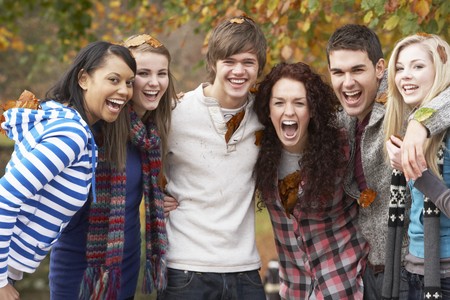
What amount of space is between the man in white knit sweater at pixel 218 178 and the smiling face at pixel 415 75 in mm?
826

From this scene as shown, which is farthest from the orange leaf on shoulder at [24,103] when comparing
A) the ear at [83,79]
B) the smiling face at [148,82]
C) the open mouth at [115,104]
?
the smiling face at [148,82]

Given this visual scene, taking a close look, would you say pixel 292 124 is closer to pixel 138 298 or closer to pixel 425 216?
pixel 425 216

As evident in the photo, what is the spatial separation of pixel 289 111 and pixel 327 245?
0.77m

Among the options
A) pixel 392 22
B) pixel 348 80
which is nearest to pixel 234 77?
pixel 348 80

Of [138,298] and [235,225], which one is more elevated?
[235,225]

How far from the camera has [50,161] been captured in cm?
353

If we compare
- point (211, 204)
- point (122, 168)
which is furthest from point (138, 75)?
point (211, 204)

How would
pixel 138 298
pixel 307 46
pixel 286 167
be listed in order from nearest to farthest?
pixel 286 167
pixel 307 46
pixel 138 298

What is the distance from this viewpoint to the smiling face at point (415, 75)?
12.9 ft

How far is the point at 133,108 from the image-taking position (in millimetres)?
4375

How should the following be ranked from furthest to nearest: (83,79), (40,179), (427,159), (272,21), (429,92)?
(272,21)
(83,79)
(429,92)
(427,159)
(40,179)

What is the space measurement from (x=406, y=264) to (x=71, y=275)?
1673mm

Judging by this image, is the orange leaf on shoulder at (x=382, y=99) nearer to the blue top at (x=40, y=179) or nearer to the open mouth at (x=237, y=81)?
the open mouth at (x=237, y=81)

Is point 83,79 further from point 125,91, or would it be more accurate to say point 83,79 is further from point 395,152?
point 395,152
